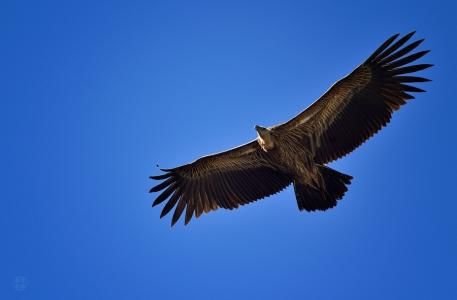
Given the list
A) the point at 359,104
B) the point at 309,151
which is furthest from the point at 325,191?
the point at 359,104

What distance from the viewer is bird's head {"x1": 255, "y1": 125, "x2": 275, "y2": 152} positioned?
48.2 ft

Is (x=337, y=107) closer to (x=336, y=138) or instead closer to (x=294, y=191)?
(x=336, y=138)

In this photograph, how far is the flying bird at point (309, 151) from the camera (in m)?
14.4

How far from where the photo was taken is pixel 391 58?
1432 cm

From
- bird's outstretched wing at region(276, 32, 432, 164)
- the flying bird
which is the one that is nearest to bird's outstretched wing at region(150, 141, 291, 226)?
the flying bird

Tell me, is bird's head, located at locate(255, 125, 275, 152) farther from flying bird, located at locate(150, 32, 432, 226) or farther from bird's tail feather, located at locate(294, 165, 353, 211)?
bird's tail feather, located at locate(294, 165, 353, 211)

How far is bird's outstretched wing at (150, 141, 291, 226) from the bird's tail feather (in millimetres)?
646

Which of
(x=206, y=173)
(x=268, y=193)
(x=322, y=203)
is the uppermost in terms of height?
(x=206, y=173)

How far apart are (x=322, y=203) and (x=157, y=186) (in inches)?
136

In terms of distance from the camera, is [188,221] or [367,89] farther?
[188,221]

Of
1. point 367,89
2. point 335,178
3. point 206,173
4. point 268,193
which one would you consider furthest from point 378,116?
point 206,173

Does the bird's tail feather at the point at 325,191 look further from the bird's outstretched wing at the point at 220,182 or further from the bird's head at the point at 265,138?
the bird's head at the point at 265,138

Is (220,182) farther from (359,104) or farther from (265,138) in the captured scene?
(359,104)

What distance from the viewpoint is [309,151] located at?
595 inches
